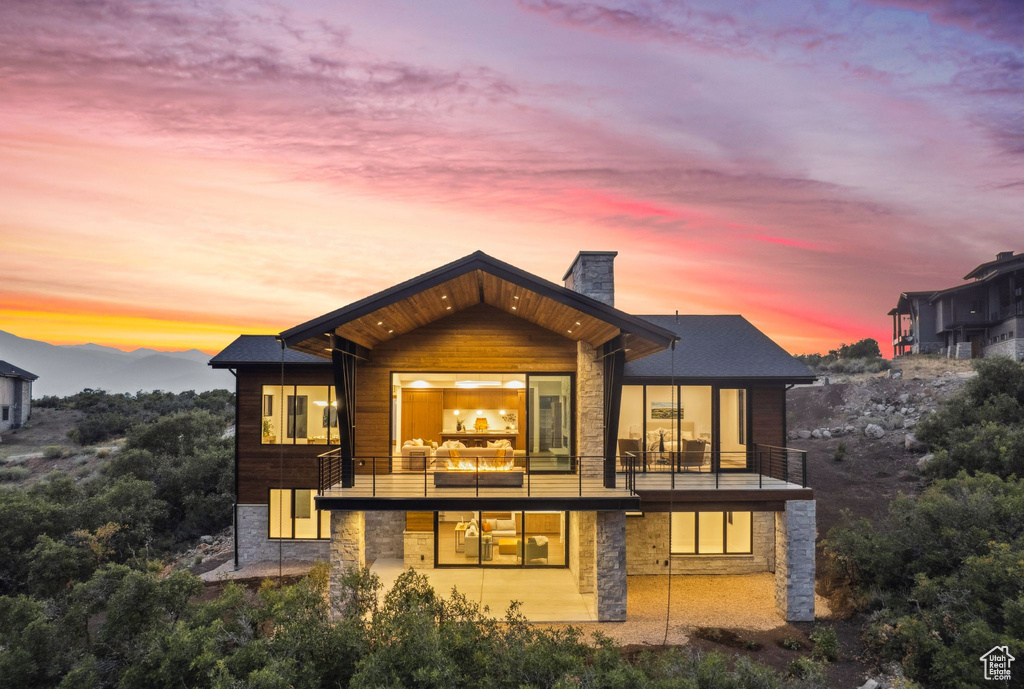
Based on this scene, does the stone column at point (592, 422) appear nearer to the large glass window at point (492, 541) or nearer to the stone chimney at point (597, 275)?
the stone chimney at point (597, 275)

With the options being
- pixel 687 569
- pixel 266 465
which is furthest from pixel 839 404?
pixel 266 465

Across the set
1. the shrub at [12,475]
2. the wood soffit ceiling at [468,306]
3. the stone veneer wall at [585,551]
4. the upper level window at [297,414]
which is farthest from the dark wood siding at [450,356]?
the shrub at [12,475]

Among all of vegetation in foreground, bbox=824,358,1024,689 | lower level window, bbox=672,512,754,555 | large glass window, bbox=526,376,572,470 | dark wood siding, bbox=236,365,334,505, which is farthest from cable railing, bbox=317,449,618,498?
vegetation in foreground, bbox=824,358,1024,689

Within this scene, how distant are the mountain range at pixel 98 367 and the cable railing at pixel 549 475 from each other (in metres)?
101

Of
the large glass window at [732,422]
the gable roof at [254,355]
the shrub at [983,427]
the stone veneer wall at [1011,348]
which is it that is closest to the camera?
the large glass window at [732,422]

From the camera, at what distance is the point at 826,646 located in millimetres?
10398

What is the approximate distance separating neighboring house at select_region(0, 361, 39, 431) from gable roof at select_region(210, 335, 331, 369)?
29.7 metres

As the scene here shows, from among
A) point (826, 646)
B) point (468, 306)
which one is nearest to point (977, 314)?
point (826, 646)

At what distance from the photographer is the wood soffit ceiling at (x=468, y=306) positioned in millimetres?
11734

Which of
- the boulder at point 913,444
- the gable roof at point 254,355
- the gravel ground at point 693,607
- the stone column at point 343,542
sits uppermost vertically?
the gable roof at point 254,355

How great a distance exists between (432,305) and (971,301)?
122 feet

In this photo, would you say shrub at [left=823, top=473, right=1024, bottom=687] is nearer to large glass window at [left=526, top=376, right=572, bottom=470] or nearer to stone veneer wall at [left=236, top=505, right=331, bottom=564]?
large glass window at [left=526, top=376, right=572, bottom=470]

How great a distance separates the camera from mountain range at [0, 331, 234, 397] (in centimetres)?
10438

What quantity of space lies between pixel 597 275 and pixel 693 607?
7626 millimetres
